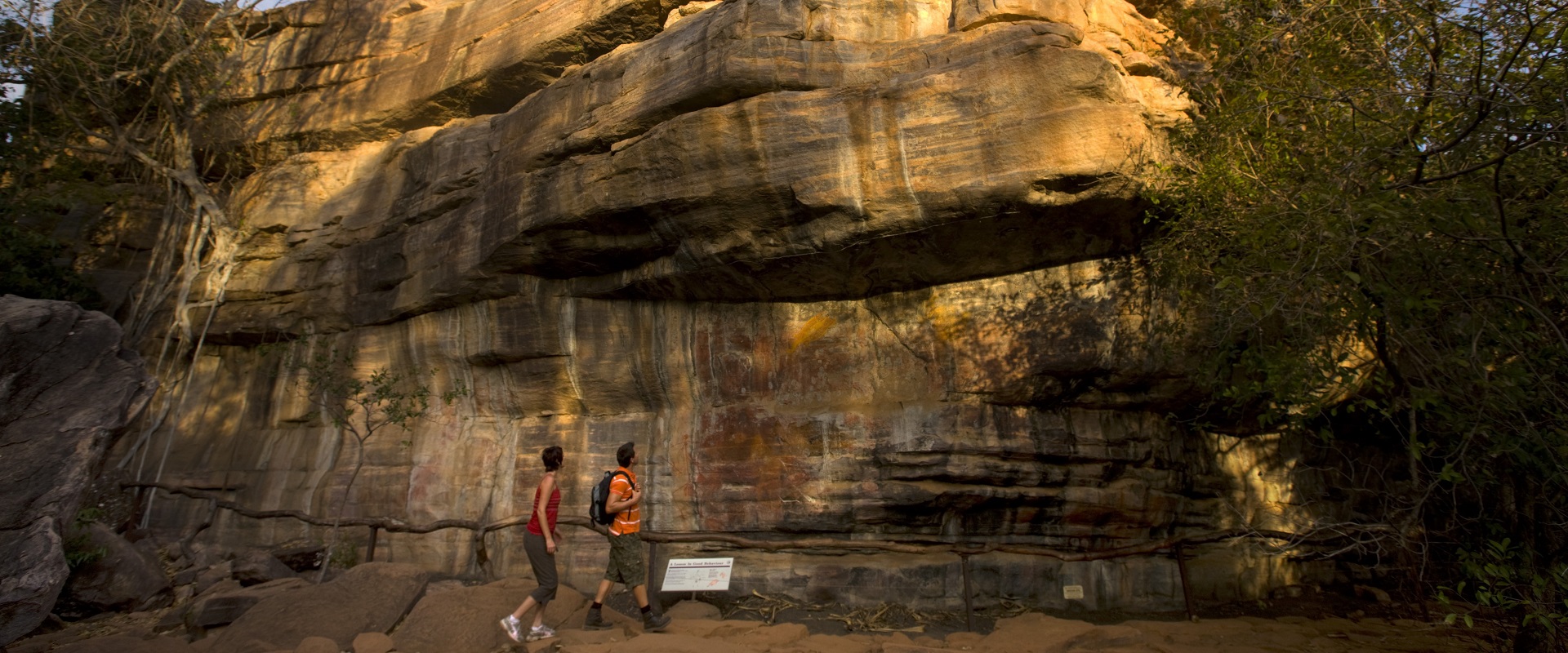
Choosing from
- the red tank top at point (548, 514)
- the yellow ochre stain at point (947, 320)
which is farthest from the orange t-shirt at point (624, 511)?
the yellow ochre stain at point (947, 320)

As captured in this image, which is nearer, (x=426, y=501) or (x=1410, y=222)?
(x=1410, y=222)

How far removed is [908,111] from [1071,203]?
1.83 meters

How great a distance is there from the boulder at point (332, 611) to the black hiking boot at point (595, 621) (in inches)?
62.2

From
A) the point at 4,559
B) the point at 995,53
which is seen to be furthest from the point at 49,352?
the point at 995,53

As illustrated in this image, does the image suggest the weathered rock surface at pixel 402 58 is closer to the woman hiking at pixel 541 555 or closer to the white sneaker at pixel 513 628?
the woman hiking at pixel 541 555

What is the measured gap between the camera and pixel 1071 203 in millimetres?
7996

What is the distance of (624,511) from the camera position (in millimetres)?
6609

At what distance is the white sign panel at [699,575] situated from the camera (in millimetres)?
6641

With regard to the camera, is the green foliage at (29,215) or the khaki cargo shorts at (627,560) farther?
the green foliage at (29,215)

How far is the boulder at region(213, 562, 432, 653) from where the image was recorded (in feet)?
21.0

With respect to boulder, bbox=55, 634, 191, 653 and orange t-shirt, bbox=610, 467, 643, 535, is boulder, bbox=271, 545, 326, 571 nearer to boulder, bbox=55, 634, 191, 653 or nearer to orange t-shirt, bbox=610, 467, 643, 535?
boulder, bbox=55, 634, 191, 653

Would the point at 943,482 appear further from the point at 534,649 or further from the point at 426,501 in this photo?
the point at 426,501

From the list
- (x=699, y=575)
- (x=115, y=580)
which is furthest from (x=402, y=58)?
(x=699, y=575)

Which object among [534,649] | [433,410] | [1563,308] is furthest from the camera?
[433,410]
